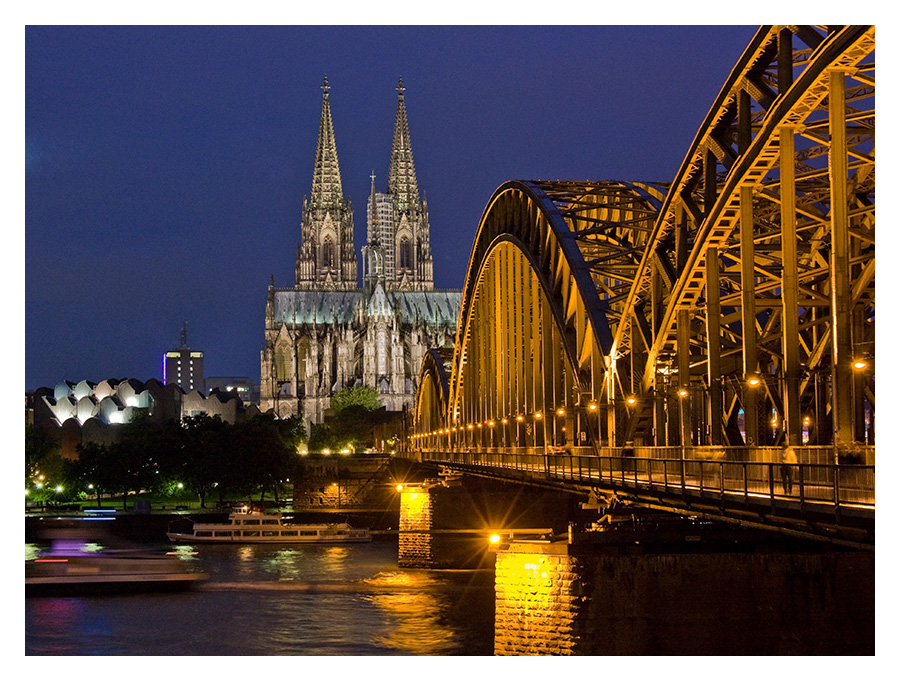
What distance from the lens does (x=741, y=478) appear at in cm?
3125

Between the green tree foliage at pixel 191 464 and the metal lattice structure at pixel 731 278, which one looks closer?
the metal lattice structure at pixel 731 278

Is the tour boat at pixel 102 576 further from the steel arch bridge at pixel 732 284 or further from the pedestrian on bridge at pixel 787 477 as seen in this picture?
the pedestrian on bridge at pixel 787 477

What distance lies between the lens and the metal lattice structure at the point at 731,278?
32906mm

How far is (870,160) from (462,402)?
233ft

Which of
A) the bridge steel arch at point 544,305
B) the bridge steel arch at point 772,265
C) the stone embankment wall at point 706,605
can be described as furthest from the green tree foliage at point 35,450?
the stone embankment wall at point 706,605

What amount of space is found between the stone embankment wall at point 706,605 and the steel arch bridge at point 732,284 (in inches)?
116

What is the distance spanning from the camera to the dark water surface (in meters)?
54.3

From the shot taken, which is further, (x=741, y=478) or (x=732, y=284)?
(x=732, y=284)

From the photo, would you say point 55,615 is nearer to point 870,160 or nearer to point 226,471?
point 870,160

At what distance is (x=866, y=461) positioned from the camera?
29.5 m

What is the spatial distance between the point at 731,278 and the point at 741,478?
1656 centimetres

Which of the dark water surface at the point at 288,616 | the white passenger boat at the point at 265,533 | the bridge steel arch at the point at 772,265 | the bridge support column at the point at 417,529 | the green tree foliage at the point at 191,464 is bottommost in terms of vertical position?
the dark water surface at the point at 288,616

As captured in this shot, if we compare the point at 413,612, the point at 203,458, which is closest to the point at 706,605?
the point at 413,612

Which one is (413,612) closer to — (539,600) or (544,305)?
(544,305)
